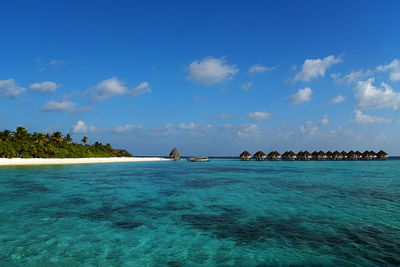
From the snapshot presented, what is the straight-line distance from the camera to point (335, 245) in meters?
6.74

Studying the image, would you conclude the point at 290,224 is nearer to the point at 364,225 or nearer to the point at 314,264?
the point at 364,225

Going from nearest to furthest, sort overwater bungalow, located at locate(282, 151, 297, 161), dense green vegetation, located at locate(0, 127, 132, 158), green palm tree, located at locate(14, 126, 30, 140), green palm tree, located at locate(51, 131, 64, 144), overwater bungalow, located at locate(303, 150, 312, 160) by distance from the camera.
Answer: dense green vegetation, located at locate(0, 127, 132, 158), green palm tree, located at locate(14, 126, 30, 140), green palm tree, located at locate(51, 131, 64, 144), overwater bungalow, located at locate(282, 151, 297, 161), overwater bungalow, located at locate(303, 150, 312, 160)

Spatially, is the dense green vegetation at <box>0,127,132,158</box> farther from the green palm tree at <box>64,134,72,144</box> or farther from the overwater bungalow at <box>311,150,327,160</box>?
the overwater bungalow at <box>311,150,327,160</box>

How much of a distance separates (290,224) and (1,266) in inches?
352

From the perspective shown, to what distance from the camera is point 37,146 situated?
57500mm

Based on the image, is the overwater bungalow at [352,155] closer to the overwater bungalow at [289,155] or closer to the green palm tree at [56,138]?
the overwater bungalow at [289,155]

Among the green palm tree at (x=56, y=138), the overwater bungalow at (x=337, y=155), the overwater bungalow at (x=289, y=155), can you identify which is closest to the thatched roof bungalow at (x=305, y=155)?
the overwater bungalow at (x=289, y=155)

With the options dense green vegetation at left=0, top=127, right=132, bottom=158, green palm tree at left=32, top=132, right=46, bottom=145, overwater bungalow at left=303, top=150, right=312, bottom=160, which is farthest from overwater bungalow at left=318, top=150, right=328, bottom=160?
green palm tree at left=32, top=132, right=46, bottom=145

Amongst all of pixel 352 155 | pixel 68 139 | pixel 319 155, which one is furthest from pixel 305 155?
pixel 68 139

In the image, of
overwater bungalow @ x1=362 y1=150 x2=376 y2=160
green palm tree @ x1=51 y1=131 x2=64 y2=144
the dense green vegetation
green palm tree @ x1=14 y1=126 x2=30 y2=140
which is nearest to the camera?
the dense green vegetation

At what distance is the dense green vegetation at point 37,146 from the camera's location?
168 ft

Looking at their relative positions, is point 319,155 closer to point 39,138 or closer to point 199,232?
point 39,138

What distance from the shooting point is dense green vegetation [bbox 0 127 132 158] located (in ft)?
168

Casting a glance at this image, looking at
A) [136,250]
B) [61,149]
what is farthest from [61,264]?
[61,149]
